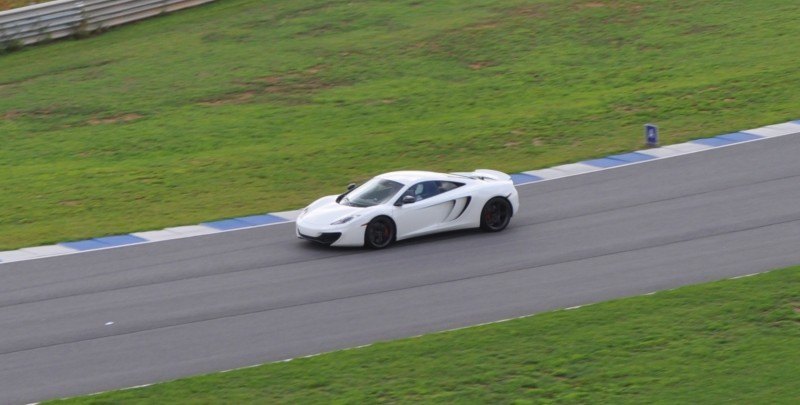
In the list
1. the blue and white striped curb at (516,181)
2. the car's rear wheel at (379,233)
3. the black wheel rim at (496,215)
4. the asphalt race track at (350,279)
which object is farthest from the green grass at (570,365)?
the blue and white striped curb at (516,181)

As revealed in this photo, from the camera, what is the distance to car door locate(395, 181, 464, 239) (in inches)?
707

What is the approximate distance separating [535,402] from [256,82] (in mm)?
19008

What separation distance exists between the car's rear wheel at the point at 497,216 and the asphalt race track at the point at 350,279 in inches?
6.6

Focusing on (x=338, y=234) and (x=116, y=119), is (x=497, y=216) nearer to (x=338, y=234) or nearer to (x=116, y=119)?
(x=338, y=234)

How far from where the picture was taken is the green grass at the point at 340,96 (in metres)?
22.7

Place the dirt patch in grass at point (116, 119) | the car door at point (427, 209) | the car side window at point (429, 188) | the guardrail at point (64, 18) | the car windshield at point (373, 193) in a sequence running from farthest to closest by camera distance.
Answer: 1. the guardrail at point (64, 18)
2. the dirt patch in grass at point (116, 119)
3. the car side window at point (429, 188)
4. the car windshield at point (373, 193)
5. the car door at point (427, 209)

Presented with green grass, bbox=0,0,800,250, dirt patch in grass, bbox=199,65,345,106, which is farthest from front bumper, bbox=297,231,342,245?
dirt patch in grass, bbox=199,65,345,106

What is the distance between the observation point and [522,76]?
29.2m

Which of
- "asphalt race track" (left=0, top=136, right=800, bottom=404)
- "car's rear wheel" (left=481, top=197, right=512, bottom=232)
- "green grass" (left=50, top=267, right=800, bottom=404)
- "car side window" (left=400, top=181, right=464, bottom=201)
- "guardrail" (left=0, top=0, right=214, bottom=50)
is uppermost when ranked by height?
"guardrail" (left=0, top=0, right=214, bottom=50)

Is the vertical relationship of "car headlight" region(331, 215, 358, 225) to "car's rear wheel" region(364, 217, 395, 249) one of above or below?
above

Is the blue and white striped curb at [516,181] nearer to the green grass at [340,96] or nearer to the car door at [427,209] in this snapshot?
the green grass at [340,96]

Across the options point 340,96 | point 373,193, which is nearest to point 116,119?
point 340,96

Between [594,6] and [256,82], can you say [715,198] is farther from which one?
[594,6]

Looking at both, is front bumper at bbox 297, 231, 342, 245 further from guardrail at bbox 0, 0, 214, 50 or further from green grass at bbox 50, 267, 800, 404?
guardrail at bbox 0, 0, 214, 50
